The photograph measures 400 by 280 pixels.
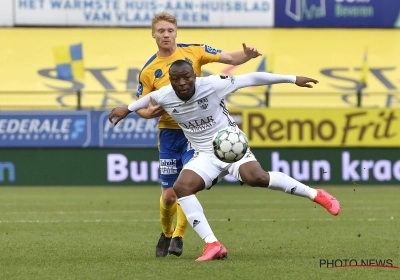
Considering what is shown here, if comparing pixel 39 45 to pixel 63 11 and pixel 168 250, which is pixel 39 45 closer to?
pixel 63 11

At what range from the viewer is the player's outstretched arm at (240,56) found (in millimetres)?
8445

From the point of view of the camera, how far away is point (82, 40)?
90.5 feet

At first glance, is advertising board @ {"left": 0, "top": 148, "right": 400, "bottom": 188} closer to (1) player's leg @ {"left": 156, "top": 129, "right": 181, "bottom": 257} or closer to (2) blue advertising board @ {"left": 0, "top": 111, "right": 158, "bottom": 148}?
(2) blue advertising board @ {"left": 0, "top": 111, "right": 158, "bottom": 148}

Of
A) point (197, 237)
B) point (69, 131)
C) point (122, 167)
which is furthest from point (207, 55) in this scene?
point (69, 131)

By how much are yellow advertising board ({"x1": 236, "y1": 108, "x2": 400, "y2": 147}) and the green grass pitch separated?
3.19 metres

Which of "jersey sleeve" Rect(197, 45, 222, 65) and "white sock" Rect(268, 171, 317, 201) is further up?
"jersey sleeve" Rect(197, 45, 222, 65)

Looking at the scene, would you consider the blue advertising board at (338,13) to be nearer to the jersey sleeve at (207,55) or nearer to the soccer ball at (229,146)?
the jersey sleeve at (207,55)

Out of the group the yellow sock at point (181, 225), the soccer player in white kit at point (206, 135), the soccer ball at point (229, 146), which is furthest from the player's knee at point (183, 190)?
the yellow sock at point (181, 225)

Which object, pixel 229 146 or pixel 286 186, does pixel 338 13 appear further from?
pixel 229 146

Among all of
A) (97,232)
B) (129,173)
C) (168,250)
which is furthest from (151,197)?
(168,250)

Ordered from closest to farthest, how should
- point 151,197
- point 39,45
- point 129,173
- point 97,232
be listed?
point 97,232 < point 151,197 < point 129,173 < point 39,45

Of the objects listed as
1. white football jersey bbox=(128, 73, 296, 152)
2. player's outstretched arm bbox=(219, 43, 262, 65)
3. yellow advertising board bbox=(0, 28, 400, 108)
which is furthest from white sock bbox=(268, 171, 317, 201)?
yellow advertising board bbox=(0, 28, 400, 108)

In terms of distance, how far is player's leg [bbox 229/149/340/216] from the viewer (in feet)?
25.3

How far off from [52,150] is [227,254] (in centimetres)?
1307
